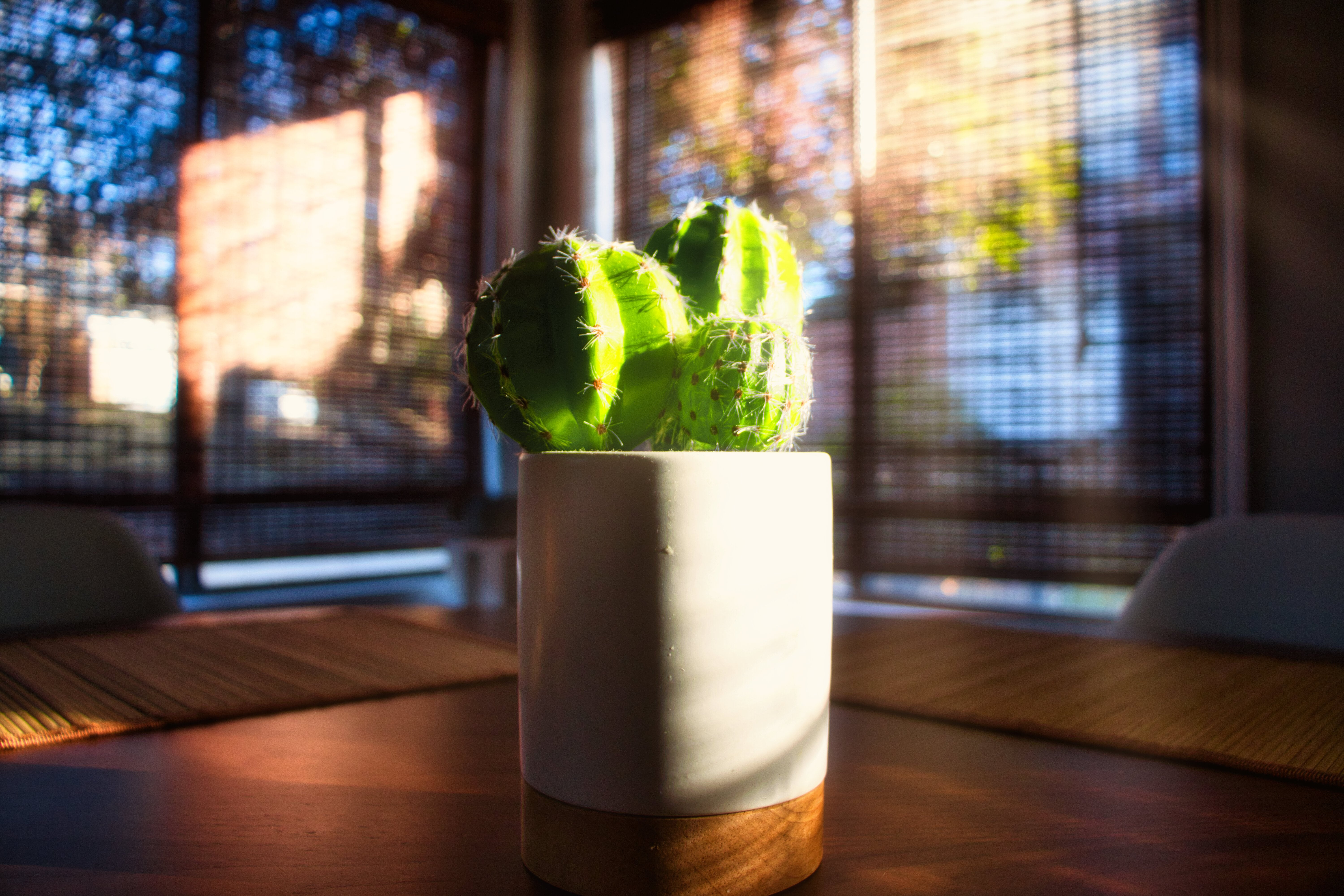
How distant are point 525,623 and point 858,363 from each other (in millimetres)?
2351

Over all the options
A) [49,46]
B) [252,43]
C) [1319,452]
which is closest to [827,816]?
[1319,452]

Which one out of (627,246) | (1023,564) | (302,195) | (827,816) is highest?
(302,195)

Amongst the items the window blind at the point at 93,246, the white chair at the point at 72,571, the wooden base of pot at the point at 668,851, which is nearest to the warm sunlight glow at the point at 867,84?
the window blind at the point at 93,246

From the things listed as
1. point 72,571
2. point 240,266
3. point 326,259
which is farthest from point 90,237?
point 72,571

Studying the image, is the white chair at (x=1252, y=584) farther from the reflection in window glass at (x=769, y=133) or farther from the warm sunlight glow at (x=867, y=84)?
the warm sunlight glow at (x=867, y=84)

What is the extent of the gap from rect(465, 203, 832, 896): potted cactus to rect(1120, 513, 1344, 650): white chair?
33.7 inches

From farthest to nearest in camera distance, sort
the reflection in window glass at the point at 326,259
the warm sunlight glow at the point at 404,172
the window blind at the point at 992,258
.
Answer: the warm sunlight glow at the point at 404,172 < the reflection in window glass at the point at 326,259 < the window blind at the point at 992,258

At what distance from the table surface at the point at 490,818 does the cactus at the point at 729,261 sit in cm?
27

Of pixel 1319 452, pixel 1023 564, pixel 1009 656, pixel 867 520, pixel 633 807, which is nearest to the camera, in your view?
pixel 633 807

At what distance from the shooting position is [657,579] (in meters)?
0.35

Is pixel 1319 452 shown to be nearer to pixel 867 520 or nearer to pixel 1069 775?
pixel 867 520

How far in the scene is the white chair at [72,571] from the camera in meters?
1.15

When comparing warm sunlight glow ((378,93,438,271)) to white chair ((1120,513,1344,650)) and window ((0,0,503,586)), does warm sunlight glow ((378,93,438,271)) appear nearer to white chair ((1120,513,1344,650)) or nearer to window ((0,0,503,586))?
window ((0,0,503,586))

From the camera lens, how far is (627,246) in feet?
1.32
